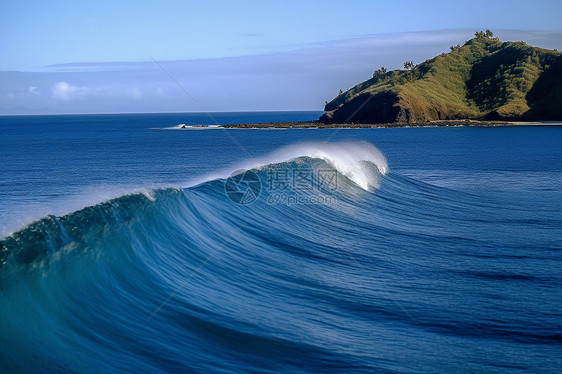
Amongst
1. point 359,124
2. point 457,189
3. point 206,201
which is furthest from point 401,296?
point 359,124

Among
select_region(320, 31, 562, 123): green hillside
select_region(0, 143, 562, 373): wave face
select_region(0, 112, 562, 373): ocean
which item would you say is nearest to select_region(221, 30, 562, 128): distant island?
select_region(320, 31, 562, 123): green hillside

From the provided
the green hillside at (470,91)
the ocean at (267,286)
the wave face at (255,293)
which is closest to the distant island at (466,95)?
the green hillside at (470,91)

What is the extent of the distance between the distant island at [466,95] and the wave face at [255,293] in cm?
9133

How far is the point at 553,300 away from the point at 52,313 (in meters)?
6.26

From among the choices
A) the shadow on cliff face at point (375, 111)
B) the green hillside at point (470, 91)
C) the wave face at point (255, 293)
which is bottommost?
the wave face at point (255, 293)

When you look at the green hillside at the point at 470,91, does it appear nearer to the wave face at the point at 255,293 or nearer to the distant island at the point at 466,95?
the distant island at the point at 466,95

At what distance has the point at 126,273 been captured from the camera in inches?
285

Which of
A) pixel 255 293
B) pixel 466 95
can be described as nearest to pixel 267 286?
pixel 255 293

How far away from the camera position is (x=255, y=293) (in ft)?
25.8

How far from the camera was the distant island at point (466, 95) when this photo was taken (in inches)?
4208

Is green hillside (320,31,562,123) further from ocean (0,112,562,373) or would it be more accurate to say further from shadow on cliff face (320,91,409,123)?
ocean (0,112,562,373)

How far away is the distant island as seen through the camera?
351 feet

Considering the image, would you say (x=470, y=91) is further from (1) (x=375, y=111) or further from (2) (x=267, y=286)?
(2) (x=267, y=286)

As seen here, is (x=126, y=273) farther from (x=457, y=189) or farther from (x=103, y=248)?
(x=457, y=189)
